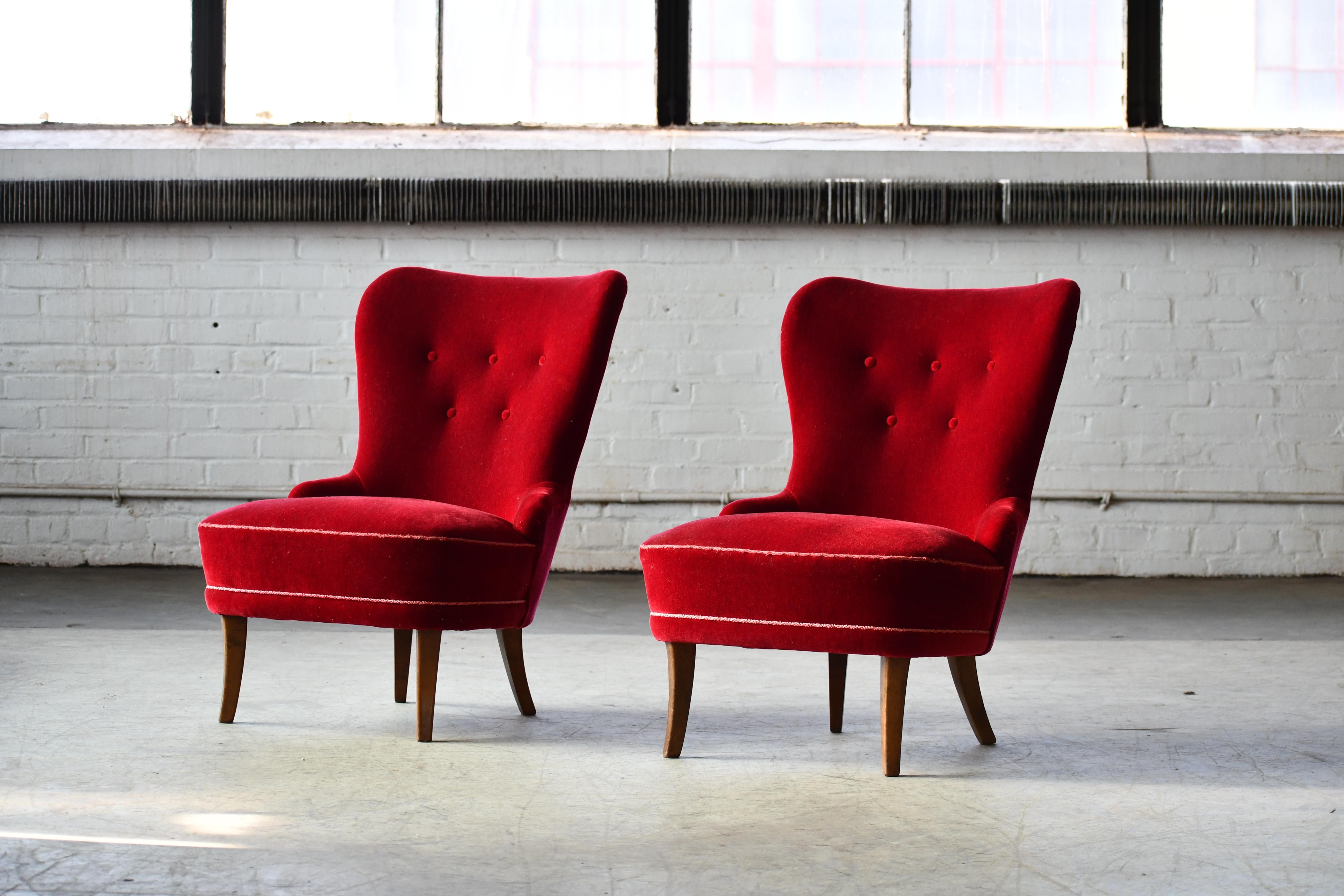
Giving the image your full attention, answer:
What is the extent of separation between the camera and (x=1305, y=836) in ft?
5.52

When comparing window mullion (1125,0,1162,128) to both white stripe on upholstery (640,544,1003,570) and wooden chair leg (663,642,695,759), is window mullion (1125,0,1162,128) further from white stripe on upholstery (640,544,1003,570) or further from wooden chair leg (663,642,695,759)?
wooden chair leg (663,642,695,759)

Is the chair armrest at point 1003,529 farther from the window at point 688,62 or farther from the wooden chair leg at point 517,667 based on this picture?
the window at point 688,62

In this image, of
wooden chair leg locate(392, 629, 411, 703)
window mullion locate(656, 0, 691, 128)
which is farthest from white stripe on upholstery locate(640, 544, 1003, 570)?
window mullion locate(656, 0, 691, 128)

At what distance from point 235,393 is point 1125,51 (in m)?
3.31

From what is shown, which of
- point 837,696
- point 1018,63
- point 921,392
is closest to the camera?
point 837,696

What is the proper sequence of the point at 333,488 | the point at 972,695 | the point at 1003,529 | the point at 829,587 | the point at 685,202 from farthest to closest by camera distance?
the point at 685,202 < the point at 333,488 < the point at 972,695 < the point at 1003,529 < the point at 829,587

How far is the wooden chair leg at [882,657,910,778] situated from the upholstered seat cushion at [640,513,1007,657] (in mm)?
33

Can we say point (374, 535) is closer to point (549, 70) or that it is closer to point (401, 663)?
point (401, 663)

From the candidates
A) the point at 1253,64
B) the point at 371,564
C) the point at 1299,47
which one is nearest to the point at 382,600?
the point at 371,564

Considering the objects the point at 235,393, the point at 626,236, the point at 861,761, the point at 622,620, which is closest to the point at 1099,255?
the point at 626,236

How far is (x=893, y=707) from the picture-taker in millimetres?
1959

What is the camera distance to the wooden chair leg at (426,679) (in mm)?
2133

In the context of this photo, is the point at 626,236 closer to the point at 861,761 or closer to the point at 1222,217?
the point at 1222,217

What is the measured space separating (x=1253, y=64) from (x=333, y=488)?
11.7 ft
